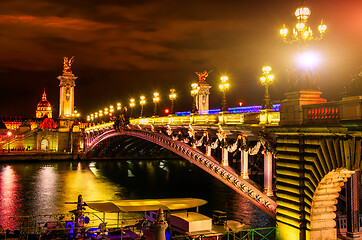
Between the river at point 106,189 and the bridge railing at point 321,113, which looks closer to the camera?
the bridge railing at point 321,113

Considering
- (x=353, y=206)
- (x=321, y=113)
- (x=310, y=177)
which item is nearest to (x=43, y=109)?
(x=353, y=206)

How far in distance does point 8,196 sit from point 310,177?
108ft

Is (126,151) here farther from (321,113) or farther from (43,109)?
(43,109)

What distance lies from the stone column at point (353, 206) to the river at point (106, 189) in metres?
10.4

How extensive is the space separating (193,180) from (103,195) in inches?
569

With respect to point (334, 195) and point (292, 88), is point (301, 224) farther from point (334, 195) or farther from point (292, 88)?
point (292, 88)

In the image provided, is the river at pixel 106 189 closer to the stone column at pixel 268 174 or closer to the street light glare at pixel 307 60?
the stone column at pixel 268 174

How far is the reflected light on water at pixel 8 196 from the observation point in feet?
100

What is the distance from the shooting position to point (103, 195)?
4206 cm

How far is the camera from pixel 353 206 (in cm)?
1734

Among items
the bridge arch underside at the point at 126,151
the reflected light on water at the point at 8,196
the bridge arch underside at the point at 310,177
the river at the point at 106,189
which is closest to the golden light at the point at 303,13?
the bridge arch underside at the point at 310,177

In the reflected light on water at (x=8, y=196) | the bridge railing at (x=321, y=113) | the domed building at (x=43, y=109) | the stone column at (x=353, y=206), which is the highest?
the domed building at (x=43, y=109)

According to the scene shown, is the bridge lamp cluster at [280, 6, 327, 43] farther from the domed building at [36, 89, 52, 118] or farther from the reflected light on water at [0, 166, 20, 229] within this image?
the domed building at [36, 89, 52, 118]

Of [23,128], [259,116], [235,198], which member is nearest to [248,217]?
[235,198]
